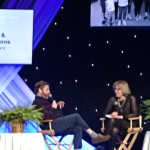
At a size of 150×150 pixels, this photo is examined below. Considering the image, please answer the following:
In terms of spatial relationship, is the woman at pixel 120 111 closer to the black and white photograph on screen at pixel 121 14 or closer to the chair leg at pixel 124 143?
the chair leg at pixel 124 143

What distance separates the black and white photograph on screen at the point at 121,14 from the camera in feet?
19.9

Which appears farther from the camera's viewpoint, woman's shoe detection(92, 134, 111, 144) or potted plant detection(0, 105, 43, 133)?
woman's shoe detection(92, 134, 111, 144)

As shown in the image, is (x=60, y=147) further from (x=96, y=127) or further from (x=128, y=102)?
(x=128, y=102)

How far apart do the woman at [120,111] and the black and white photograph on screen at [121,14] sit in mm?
901

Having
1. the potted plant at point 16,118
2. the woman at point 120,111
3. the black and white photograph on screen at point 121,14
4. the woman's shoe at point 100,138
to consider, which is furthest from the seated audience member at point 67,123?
the black and white photograph on screen at point 121,14

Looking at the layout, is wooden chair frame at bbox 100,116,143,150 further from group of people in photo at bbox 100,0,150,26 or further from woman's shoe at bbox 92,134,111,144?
group of people in photo at bbox 100,0,150,26

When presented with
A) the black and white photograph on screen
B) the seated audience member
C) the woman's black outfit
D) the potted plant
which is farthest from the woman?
the potted plant

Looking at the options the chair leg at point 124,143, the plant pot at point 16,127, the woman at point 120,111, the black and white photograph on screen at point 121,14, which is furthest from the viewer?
the black and white photograph on screen at point 121,14

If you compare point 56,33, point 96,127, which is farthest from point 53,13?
point 96,127

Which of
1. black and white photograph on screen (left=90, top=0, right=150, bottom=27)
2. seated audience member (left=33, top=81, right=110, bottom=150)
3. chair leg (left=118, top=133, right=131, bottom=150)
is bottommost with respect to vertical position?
chair leg (left=118, top=133, right=131, bottom=150)

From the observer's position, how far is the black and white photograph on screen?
6.07 m

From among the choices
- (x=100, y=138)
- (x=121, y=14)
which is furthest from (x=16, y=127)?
(x=121, y=14)

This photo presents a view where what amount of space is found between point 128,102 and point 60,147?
43.6 inches

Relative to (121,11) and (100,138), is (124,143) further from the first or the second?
(121,11)
